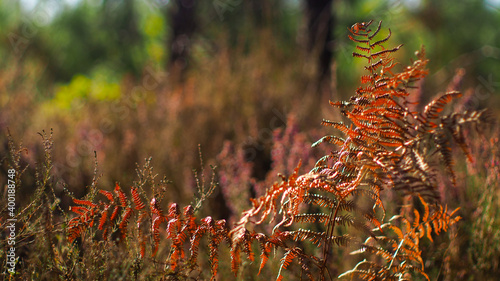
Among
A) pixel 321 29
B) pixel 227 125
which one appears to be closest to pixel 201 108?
pixel 227 125

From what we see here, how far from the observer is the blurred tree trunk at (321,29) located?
5.06m

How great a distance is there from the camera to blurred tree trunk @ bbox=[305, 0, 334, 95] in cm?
506

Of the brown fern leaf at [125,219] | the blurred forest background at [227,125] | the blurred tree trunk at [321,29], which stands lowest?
the brown fern leaf at [125,219]

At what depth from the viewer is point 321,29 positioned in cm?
504

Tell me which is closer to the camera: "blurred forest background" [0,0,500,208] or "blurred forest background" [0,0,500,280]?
"blurred forest background" [0,0,500,280]

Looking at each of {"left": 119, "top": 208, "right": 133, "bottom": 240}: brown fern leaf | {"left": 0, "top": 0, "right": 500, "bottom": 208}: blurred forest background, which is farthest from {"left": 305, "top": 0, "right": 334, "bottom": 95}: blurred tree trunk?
{"left": 119, "top": 208, "right": 133, "bottom": 240}: brown fern leaf

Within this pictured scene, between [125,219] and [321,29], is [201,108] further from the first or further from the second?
[125,219]

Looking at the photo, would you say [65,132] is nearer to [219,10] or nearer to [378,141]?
[378,141]

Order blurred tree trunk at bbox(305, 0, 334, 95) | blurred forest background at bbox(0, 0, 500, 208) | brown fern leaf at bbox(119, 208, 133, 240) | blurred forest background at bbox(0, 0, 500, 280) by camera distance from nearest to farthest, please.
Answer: brown fern leaf at bbox(119, 208, 133, 240)
blurred forest background at bbox(0, 0, 500, 280)
blurred forest background at bbox(0, 0, 500, 208)
blurred tree trunk at bbox(305, 0, 334, 95)

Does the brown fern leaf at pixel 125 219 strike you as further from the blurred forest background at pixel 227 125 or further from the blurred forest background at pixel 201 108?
the blurred forest background at pixel 201 108

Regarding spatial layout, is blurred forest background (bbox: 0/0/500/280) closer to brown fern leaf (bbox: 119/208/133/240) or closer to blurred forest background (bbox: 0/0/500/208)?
blurred forest background (bbox: 0/0/500/208)

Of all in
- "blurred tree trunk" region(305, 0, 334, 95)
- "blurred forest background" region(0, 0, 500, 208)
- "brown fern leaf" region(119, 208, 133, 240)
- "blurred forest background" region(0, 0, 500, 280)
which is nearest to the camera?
"brown fern leaf" region(119, 208, 133, 240)

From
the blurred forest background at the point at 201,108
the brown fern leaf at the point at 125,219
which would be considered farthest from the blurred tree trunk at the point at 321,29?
the brown fern leaf at the point at 125,219

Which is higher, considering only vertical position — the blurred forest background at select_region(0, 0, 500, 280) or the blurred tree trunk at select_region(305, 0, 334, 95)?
the blurred tree trunk at select_region(305, 0, 334, 95)
